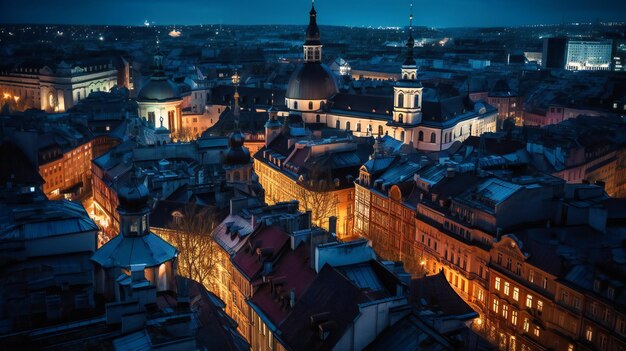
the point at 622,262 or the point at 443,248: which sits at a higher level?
the point at 622,262

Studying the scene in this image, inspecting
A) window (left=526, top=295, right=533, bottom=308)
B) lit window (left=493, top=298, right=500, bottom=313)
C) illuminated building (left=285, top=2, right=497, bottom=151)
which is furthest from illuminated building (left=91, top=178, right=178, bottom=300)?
illuminated building (left=285, top=2, right=497, bottom=151)

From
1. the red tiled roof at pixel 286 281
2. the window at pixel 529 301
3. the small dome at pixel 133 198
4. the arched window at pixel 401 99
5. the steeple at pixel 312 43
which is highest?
the steeple at pixel 312 43

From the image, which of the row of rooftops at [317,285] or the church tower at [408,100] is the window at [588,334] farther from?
the church tower at [408,100]

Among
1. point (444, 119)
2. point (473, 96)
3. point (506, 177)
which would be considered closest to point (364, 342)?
point (506, 177)

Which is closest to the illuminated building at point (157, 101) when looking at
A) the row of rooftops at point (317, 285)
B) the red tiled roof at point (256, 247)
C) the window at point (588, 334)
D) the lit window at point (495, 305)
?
the red tiled roof at point (256, 247)

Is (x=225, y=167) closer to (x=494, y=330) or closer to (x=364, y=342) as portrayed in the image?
(x=494, y=330)

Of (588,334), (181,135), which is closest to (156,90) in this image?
(181,135)
